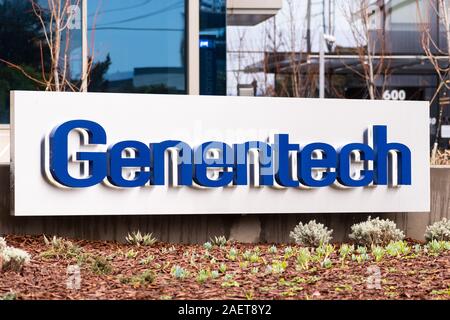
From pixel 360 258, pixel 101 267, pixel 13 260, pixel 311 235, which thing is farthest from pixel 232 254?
pixel 13 260

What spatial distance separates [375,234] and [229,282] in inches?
149

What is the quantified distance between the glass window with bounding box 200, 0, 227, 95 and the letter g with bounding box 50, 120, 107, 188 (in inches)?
211

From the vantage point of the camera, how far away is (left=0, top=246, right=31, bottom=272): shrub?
10.6 meters

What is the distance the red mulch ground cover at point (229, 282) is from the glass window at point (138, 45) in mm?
5872

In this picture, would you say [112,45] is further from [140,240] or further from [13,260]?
[13,260]

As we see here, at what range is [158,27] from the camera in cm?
1806

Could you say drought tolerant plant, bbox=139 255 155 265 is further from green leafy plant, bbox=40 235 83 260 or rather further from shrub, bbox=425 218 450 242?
shrub, bbox=425 218 450 242

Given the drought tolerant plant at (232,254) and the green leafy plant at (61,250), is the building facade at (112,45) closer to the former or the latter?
the green leafy plant at (61,250)

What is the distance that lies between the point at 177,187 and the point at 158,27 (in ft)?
16.5

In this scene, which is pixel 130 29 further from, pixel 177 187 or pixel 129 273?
pixel 129 273

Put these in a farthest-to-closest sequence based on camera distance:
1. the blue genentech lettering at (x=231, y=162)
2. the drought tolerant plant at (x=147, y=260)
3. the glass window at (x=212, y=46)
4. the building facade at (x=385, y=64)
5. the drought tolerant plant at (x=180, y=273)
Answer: the building facade at (x=385, y=64) → the glass window at (x=212, y=46) → the blue genentech lettering at (x=231, y=162) → the drought tolerant plant at (x=147, y=260) → the drought tolerant plant at (x=180, y=273)

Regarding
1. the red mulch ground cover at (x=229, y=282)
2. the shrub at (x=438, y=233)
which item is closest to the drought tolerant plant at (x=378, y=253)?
the red mulch ground cover at (x=229, y=282)

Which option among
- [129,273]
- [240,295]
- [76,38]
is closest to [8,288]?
[129,273]

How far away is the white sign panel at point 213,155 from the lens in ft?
43.4
